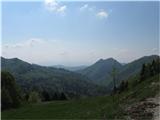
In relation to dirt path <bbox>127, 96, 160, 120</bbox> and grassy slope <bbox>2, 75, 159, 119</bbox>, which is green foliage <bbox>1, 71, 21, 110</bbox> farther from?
dirt path <bbox>127, 96, 160, 120</bbox>

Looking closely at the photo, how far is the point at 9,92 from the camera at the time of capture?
73.2m

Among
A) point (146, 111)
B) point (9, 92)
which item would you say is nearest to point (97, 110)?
point (146, 111)

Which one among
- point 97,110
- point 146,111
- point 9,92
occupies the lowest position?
point 97,110

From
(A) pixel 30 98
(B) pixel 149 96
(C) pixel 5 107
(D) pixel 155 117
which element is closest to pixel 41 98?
(A) pixel 30 98

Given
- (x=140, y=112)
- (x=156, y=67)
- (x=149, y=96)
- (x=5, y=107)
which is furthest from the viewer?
(x=156, y=67)

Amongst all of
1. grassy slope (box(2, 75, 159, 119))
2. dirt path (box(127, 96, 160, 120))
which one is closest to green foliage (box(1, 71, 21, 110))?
grassy slope (box(2, 75, 159, 119))

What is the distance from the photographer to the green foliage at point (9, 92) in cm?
6981

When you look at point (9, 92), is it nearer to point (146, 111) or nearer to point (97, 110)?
point (97, 110)

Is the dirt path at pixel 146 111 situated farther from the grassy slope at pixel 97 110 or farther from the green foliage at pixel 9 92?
the green foliage at pixel 9 92

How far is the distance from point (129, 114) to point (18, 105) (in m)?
47.6

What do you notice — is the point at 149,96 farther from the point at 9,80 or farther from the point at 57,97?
the point at 57,97

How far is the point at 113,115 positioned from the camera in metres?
30.5

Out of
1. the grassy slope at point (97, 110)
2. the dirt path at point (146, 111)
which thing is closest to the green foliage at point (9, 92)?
the grassy slope at point (97, 110)

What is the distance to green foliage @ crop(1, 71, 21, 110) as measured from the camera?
6981 centimetres
